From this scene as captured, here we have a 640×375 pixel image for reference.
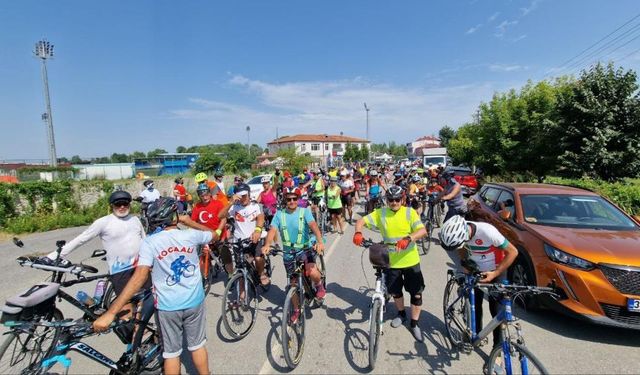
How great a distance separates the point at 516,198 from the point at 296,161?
2862cm

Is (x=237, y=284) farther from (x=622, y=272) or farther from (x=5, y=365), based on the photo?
(x=622, y=272)

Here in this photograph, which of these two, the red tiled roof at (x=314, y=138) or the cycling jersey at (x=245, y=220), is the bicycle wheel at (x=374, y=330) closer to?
the cycling jersey at (x=245, y=220)

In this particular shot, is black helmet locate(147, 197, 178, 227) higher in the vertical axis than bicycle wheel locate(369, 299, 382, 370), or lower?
higher

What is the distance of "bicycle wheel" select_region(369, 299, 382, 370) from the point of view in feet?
11.0

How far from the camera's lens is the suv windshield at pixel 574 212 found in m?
4.87

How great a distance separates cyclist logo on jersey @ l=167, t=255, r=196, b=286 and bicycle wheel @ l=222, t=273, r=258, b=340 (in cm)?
142

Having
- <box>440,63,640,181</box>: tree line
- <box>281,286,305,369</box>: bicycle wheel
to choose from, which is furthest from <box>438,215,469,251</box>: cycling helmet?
<box>440,63,640,181</box>: tree line

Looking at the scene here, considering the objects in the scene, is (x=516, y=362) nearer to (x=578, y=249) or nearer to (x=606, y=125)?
(x=578, y=249)

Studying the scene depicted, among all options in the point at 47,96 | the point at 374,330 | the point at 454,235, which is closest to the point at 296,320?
the point at 374,330

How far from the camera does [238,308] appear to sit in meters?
4.21

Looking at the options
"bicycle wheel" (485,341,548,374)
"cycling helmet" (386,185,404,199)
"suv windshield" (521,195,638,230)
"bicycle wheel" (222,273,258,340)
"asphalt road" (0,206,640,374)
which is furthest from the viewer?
A: "suv windshield" (521,195,638,230)

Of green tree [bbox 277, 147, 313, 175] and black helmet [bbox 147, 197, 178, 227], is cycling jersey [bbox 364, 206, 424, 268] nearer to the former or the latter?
black helmet [bbox 147, 197, 178, 227]

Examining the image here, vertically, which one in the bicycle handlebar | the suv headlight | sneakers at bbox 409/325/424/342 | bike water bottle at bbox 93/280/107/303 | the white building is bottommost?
sneakers at bbox 409/325/424/342

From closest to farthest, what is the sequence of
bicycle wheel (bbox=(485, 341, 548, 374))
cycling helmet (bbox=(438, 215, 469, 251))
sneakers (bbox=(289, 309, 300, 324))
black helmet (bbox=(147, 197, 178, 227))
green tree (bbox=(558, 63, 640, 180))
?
bicycle wheel (bbox=(485, 341, 548, 374)) → black helmet (bbox=(147, 197, 178, 227)) → cycling helmet (bbox=(438, 215, 469, 251)) → sneakers (bbox=(289, 309, 300, 324)) → green tree (bbox=(558, 63, 640, 180))
